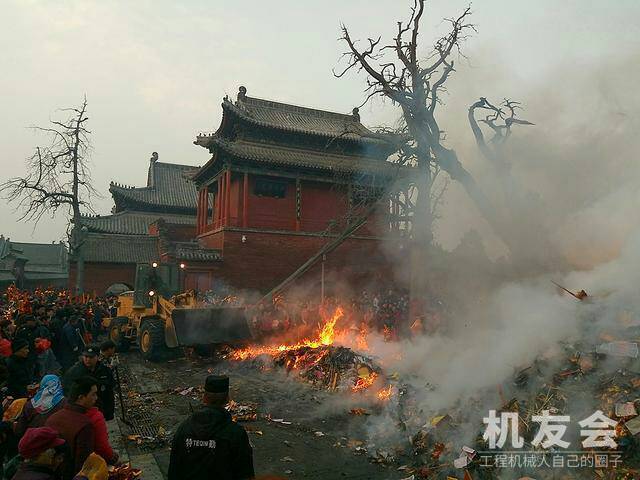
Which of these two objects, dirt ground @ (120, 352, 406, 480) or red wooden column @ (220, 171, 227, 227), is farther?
red wooden column @ (220, 171, 227, 227)

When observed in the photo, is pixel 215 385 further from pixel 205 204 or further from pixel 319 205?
pixel 205 204

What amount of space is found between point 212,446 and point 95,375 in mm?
3196

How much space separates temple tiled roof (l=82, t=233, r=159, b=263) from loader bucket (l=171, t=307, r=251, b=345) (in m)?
18.1

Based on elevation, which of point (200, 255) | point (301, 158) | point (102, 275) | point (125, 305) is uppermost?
point (301, 158)

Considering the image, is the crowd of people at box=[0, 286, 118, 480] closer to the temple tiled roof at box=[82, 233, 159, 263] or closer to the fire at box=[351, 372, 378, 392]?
the fire at box=[351, 372, 378, 392]

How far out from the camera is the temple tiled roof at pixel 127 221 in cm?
3075

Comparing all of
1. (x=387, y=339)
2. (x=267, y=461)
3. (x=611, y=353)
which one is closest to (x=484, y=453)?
(x=611, y=353)

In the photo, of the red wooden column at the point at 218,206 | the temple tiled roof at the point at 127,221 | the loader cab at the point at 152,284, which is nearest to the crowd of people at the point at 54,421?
the loader cab at the point at 152,284

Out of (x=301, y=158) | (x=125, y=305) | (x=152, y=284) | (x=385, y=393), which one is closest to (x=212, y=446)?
(x=385, y=393)

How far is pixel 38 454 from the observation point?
2.48 m

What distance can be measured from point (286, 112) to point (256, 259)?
9.71 metres

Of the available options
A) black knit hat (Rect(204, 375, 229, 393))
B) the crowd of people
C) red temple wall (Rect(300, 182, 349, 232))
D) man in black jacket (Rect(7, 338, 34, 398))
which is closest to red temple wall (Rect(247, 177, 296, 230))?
red temple wall (Rect(300, 182, 349, 232))

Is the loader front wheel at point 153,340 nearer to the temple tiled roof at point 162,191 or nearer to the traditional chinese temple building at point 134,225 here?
the traditional chinese temple building at point 134,225

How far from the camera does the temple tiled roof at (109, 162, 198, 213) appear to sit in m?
33.0
